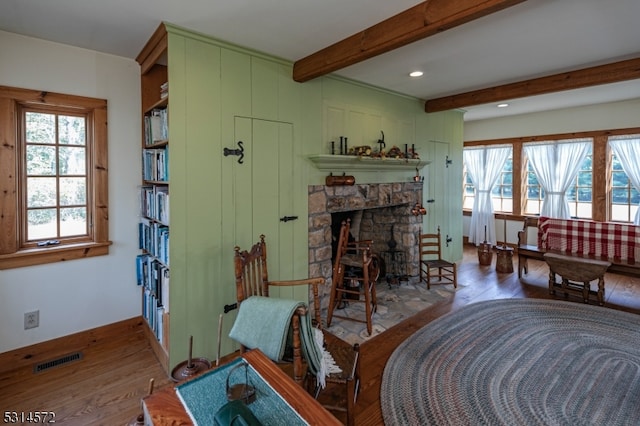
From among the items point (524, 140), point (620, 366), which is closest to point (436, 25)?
point (620, 366)

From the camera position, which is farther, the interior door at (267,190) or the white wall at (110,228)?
the interior door at (267,190)

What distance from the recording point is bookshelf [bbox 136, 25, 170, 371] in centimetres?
244

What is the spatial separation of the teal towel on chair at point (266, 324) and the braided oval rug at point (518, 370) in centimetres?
89

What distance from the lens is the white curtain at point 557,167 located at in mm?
5434

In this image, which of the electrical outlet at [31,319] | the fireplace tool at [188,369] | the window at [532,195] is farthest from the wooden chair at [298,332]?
the window at [532,195]

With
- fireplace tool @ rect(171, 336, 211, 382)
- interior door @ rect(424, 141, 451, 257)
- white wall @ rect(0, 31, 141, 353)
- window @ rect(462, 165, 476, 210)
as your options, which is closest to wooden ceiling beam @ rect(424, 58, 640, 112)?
interior door @ rect(424, 141, 451, 257)

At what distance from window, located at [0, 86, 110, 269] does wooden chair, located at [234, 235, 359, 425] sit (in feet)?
4.93

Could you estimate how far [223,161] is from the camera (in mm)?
2570

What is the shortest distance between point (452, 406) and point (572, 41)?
2.90 meters

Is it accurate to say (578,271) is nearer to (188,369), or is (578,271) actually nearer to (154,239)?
(188,369)

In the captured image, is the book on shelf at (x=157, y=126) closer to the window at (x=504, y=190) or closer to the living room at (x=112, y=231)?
the living room at (x=112, y=231)

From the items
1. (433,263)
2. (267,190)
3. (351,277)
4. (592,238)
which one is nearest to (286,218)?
(267,190)

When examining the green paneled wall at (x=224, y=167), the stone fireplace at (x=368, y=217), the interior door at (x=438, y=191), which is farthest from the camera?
the interior door at (x=438, y=191)

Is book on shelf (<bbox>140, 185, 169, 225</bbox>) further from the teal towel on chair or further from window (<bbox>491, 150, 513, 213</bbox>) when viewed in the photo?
window (<bbox>491, 150, 513, 213</bbox>)
